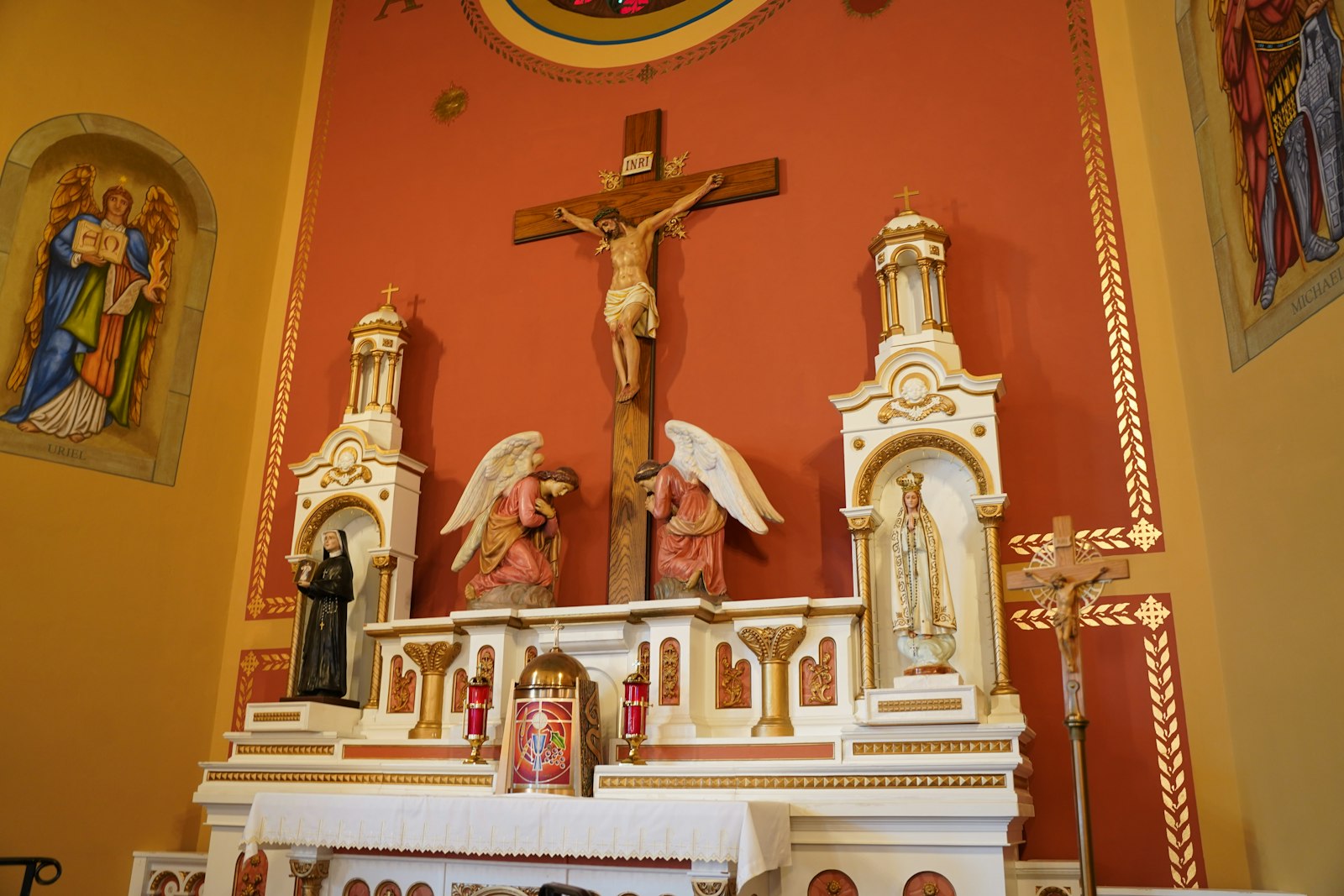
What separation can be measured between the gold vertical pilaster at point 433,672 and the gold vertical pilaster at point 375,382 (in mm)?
1657

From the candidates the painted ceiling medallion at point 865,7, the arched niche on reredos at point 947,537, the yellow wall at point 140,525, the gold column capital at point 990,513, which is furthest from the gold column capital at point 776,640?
the painted ceiling medallion at point 865,7

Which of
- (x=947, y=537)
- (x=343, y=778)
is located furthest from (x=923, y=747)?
(x=343, y=778)

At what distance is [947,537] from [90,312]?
5.50 meters

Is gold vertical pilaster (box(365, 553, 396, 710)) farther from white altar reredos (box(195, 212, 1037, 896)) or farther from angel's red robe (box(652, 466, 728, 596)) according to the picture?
angel's red robe (box(652, 466, 728, 596))

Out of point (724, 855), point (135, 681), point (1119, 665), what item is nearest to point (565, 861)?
point (724, 855)

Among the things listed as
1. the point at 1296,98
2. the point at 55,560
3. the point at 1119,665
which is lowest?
the point at 1119,665

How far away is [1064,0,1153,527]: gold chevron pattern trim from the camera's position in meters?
5.81

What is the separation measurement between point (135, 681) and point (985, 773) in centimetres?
513

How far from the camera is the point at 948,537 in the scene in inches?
234

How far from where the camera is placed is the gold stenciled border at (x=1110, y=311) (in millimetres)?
5727

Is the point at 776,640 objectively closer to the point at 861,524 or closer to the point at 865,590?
the point at 865,590

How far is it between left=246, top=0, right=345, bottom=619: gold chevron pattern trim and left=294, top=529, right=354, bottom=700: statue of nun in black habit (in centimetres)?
96

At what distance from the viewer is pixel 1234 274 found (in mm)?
5383

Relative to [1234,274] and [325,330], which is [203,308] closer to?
[325,330]
